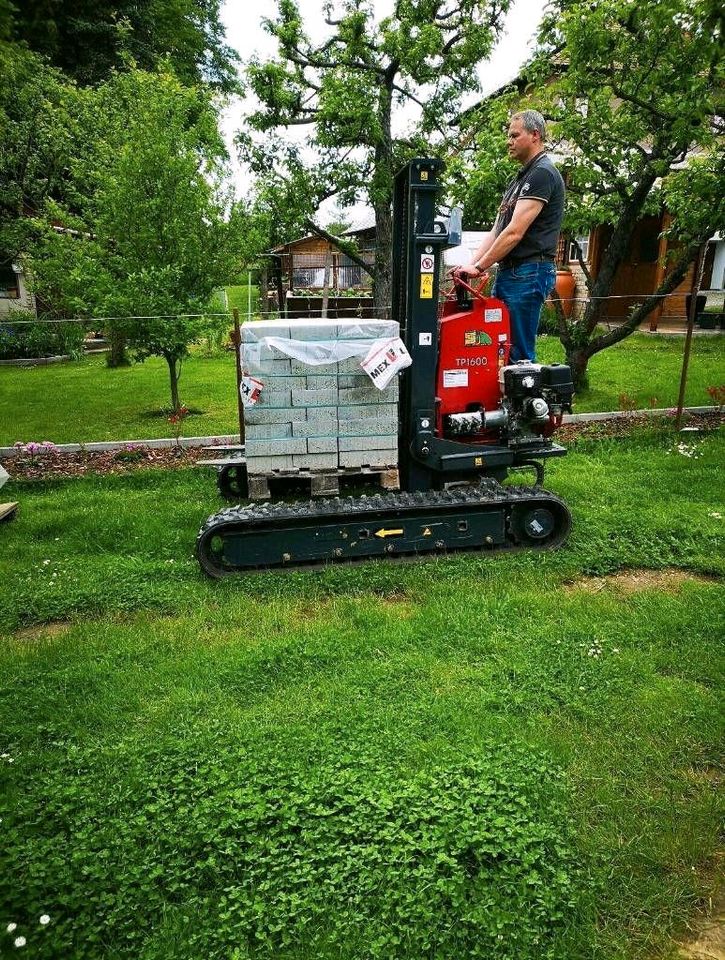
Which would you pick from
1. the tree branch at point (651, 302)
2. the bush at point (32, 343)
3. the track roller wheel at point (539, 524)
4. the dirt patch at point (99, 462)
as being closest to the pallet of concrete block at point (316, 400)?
the track roller wheel at point (539, 524)

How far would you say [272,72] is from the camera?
36.3 feet

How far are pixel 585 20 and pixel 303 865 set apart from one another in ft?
29.8

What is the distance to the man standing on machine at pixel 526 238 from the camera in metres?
5.32

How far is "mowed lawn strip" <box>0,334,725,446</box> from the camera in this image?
10453 millimetres

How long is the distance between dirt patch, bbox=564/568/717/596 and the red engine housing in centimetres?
166

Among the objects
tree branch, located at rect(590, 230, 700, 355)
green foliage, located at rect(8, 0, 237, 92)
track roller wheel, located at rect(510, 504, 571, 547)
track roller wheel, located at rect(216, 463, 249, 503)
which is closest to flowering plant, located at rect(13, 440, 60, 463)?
track roller wheel, located at rect(216, 463, 249, 503)

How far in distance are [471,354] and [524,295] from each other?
2.11 ft

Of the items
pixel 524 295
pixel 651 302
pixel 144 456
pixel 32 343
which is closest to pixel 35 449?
pixel 144 456

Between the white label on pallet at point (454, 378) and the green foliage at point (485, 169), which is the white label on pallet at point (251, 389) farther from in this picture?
the green foliage at point (485, 169)

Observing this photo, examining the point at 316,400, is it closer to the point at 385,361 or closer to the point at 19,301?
the point at 385,361

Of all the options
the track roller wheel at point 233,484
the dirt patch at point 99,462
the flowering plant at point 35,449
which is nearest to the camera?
the track roller wheel at point 233,484

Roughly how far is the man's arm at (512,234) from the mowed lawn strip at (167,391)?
5.29 metres

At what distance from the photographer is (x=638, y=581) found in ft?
17.2

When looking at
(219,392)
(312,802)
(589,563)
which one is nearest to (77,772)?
(312,802)
